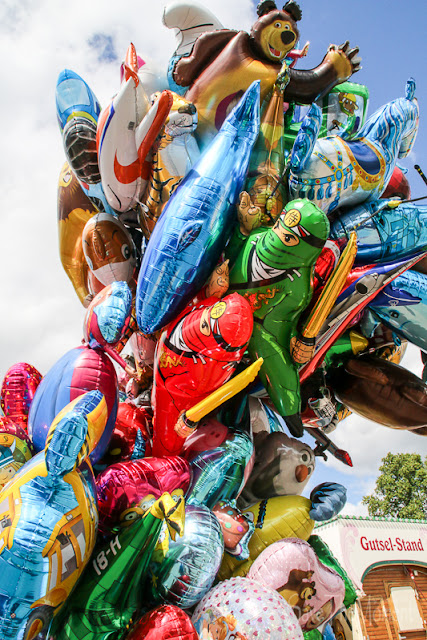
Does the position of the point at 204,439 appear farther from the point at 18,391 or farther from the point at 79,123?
the point at 79,123

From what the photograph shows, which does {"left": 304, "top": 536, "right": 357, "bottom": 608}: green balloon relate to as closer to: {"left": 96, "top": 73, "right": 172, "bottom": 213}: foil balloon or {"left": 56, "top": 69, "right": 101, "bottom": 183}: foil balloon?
{"left": 96, "top": 73, "right": 172, "bottom": 213}: foil balloon

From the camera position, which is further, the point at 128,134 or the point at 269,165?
the point at 269,165

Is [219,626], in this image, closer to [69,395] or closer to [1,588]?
[1,588]

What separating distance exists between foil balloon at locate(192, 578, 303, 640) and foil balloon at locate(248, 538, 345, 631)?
346 mm

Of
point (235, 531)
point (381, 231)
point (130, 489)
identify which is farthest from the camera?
point (381, 231)

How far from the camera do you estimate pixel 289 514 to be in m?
3.03

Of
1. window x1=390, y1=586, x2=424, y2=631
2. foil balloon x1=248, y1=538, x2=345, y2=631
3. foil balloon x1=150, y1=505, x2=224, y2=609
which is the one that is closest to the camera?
foil balloon x1=150, y1=505, x2=224, y2=609

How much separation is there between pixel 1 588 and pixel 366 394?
9.20ft

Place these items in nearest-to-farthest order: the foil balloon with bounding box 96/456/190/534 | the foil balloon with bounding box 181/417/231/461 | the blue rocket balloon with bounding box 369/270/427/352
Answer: the foil balloon with bounding box 96/456/190/534
the foil balloon with bounding box 181/417/231/461
the blue rocket balloon with bounding box 369/270/427/352

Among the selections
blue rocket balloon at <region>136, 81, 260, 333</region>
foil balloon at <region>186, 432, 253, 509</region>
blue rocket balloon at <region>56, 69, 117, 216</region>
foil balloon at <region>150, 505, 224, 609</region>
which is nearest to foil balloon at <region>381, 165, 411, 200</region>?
blue rocket balloon at <region>136, 81, 260, 333</region>

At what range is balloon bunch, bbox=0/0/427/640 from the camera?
2.09 m

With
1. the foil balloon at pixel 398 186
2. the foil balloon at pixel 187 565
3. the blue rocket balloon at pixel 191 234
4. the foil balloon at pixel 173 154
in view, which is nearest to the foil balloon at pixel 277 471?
the foil balloon at pixel 187 565

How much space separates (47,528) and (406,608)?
7.85 m

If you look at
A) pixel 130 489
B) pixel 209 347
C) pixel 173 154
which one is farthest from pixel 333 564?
pixel 173 154
